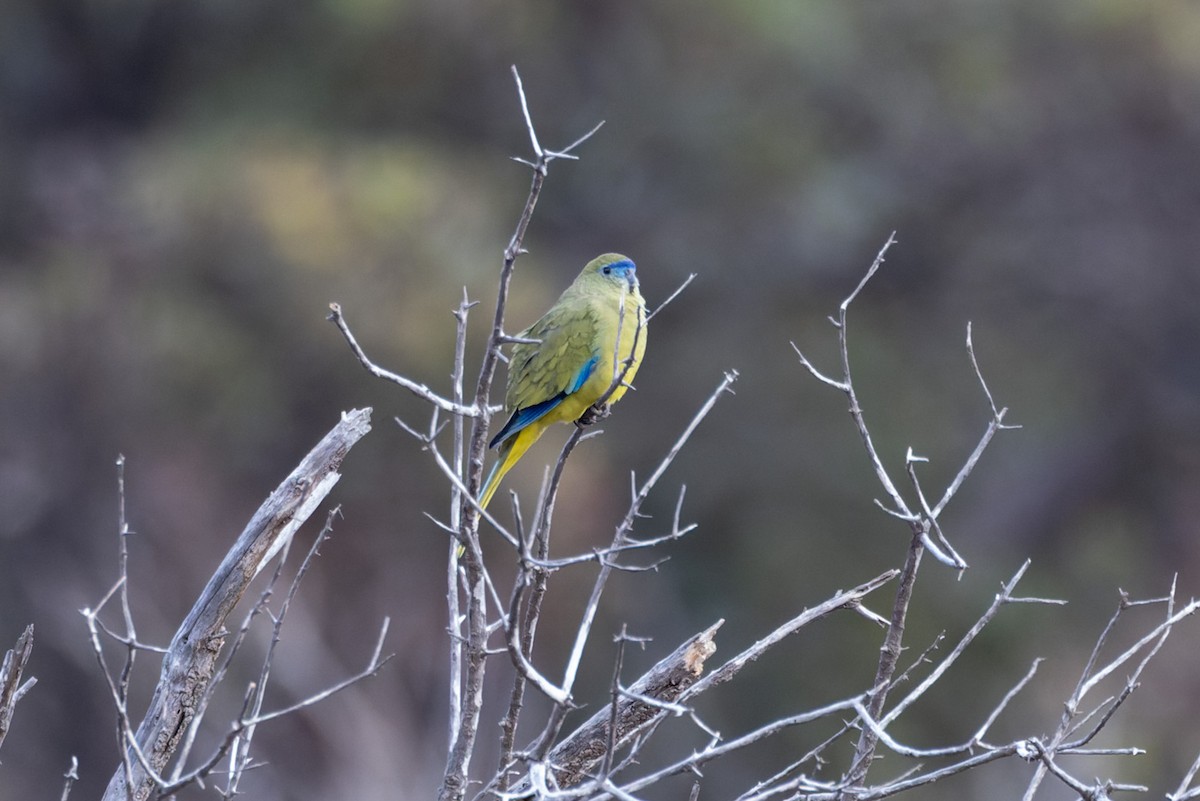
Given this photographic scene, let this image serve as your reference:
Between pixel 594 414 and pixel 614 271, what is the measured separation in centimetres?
96

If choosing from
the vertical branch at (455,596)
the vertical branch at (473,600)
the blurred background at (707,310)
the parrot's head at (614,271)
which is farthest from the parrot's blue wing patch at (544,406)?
the blurred background at (707,310)

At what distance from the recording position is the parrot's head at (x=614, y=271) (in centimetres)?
485

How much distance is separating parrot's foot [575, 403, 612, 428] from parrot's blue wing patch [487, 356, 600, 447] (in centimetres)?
8

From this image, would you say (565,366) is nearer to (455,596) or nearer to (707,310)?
(455,596)

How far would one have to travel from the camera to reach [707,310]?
1152 centimetres

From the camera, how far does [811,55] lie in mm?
11562

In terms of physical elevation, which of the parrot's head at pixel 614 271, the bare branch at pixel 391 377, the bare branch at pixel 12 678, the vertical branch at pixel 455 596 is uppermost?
the bare branch at pixel 391 377

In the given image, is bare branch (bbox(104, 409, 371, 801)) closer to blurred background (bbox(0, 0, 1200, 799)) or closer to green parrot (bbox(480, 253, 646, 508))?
green parrot (bbox(480, 253, 646, 508))

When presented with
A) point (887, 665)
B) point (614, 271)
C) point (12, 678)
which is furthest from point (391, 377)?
point (614, 271)

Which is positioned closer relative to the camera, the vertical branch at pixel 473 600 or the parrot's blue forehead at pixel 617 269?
the vertical branch at pixel 473 600

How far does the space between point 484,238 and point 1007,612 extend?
483 centimetres

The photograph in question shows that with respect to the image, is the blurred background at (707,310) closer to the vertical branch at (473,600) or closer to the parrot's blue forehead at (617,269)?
the parrot's blue forehead at (617,269)

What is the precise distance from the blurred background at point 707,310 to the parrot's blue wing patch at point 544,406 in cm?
525

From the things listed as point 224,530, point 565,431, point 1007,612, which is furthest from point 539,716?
point 1007,612
